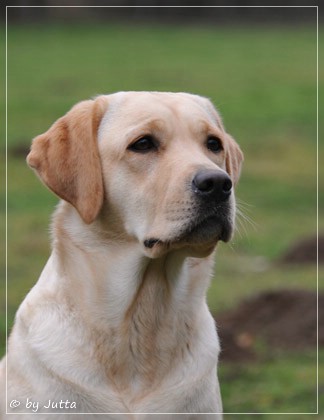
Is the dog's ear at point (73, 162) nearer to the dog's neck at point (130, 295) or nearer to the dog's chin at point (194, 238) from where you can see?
the dog's neck at point (130, 295)

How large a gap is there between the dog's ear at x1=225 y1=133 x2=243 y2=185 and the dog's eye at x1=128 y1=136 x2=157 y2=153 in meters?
0.48

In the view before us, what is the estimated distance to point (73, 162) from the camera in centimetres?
571

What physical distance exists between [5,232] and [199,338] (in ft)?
28.0

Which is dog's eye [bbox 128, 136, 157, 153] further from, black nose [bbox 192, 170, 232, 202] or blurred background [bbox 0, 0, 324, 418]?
blurred background [bbox 0, 0, 324, 418]

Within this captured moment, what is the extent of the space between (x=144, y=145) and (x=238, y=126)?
16.5m

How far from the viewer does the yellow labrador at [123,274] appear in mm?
5512

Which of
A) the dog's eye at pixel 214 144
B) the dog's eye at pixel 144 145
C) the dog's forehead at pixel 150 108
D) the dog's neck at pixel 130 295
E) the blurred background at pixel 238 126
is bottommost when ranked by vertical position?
the blurred background at pixel 238 126

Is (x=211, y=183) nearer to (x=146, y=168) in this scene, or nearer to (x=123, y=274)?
(x=146, y=168)

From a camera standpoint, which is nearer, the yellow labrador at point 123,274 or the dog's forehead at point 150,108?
the yellow labrador at point 123,274

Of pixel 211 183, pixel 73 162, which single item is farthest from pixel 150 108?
pixel 211 183

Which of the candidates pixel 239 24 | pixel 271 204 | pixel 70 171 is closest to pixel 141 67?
pixel 239 24

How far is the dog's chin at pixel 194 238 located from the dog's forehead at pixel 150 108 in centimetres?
58

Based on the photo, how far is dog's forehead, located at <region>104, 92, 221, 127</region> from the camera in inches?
226

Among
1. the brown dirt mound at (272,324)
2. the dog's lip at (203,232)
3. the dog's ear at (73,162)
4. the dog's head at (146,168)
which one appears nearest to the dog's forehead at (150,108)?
the dog's head at (146,168)
